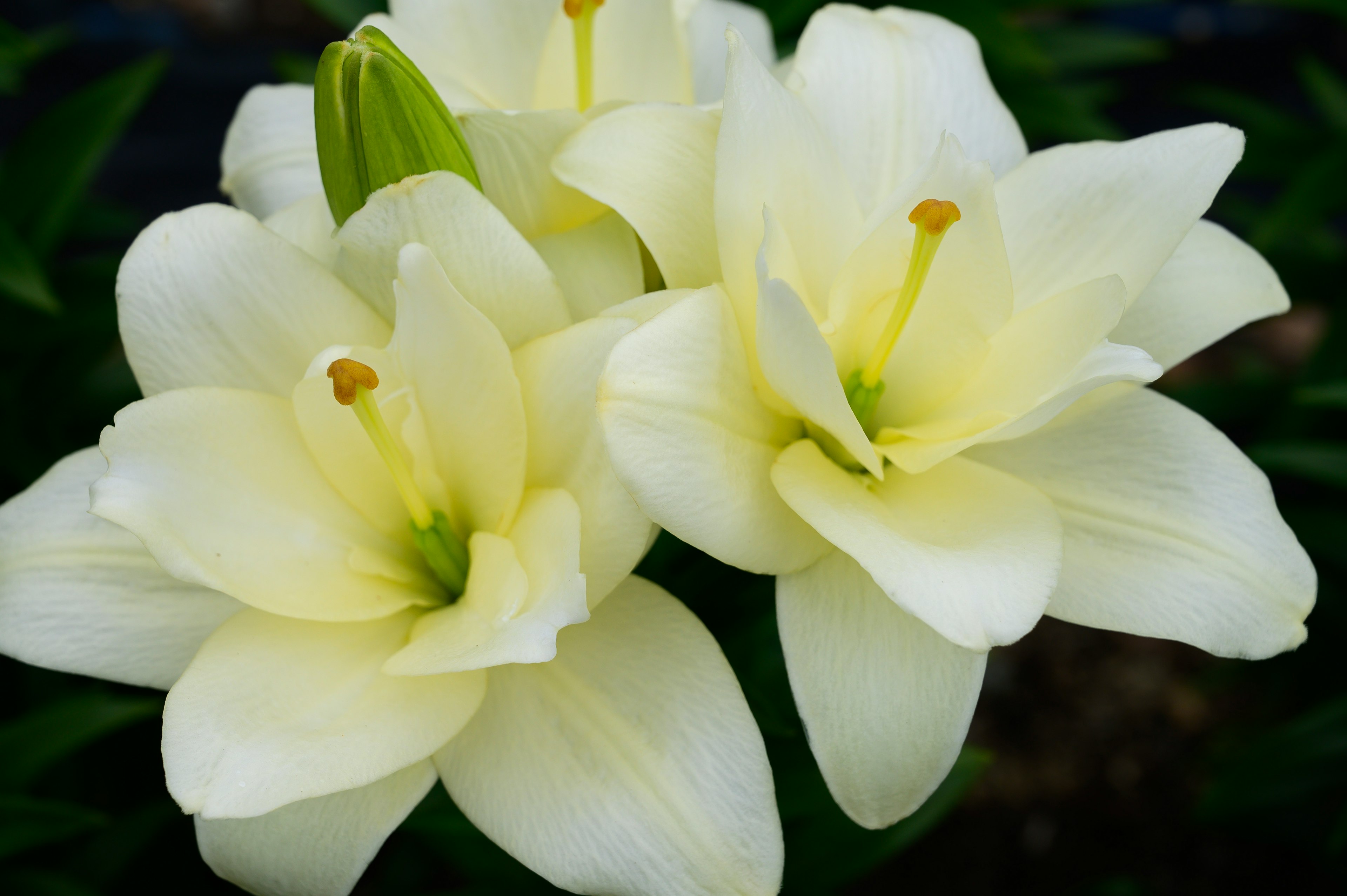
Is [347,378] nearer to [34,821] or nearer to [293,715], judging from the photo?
[293,715]

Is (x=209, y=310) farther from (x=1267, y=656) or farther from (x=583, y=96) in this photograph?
(x=1267, y=656)

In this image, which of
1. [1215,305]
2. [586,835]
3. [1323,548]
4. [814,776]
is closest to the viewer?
[586,835]

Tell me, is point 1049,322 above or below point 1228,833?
above

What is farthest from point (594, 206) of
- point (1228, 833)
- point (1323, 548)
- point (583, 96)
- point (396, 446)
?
point (1228, 833)

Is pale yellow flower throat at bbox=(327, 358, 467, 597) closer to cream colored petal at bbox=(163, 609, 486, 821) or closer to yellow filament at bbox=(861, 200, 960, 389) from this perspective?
cream colored petal at bbox=(163, 609, 486, 821)

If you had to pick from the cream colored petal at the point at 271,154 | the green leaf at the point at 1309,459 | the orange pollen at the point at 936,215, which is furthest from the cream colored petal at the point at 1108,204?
the green leaf at the point at 1309,459

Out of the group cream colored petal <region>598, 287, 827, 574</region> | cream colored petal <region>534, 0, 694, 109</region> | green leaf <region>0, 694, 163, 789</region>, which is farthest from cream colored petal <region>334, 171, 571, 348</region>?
green leaf <region>0, 694, 163, 789</region>

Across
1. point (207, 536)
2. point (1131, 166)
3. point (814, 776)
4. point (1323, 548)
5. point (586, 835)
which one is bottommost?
point (1323, 548)
